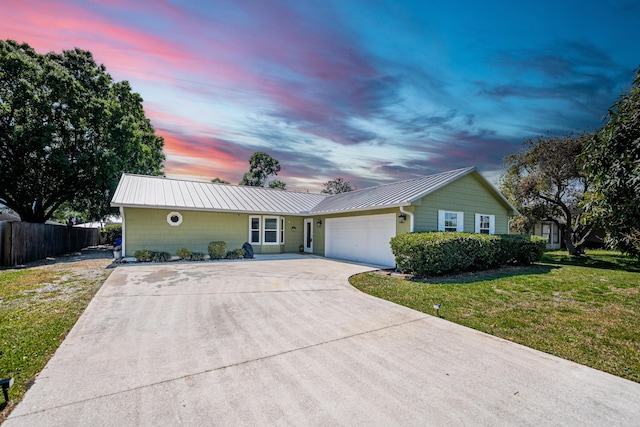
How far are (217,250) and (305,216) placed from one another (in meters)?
5.39

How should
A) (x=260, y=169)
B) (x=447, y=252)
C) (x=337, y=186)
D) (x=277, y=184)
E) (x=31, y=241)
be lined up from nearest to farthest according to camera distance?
(x=447, y=252), (x=31, y=241), (x=260, y=169), (x=277, y=184), (x=337, y=186)

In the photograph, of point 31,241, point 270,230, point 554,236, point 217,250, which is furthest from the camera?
point 554,236

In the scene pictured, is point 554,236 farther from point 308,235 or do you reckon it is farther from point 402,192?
point 308,235

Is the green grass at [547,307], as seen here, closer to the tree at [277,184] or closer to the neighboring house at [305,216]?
the neighboring house at [305,216]

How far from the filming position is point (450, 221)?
41.6 feet

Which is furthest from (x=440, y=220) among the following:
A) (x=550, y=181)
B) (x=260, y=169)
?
(x=260, y=169)

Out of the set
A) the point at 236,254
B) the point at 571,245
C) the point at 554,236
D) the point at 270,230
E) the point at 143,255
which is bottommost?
the point at 236,254

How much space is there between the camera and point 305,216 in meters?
17.4

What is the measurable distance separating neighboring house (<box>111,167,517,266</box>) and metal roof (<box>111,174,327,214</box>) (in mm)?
43

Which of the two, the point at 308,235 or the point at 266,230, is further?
the point at 308,235

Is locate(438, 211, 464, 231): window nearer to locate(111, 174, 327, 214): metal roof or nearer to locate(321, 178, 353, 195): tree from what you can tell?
locate(111, 174, 327, 214): metal roof

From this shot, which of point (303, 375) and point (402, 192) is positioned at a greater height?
point (402, 192)

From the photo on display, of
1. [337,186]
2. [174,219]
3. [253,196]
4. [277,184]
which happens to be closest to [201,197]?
[174,219]

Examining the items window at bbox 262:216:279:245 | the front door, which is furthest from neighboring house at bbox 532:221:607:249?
window at bbox 262:216:279:245
